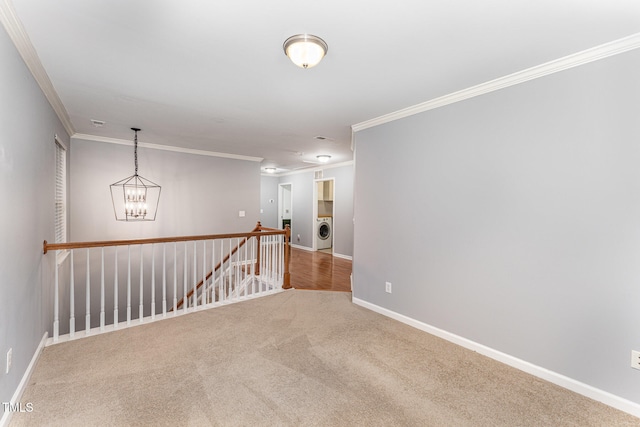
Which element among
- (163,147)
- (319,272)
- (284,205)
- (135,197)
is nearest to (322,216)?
(284,205)

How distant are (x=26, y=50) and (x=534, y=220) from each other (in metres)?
3.85

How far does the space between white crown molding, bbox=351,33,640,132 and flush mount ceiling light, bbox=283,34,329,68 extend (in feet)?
4.72

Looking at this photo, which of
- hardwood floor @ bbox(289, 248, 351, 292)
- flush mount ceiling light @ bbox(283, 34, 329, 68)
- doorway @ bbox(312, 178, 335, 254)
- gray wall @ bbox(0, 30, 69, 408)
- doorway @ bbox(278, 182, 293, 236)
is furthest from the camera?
doorway @ bbox(278, 182, 293, 236)

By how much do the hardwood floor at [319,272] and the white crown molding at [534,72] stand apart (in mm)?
2786

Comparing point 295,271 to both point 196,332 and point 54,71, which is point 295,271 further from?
point 54,71

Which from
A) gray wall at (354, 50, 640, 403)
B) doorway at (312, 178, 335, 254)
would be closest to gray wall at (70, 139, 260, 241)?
doorway at (312, 178, 335, 254)

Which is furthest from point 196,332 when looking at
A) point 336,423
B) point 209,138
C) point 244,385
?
point 209,138

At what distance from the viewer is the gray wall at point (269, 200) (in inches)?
332

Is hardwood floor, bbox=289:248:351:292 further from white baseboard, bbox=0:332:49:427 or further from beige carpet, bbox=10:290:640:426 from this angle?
white baseboard, bbox=0:332:49:427

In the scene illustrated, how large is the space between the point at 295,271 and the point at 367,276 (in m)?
2.22

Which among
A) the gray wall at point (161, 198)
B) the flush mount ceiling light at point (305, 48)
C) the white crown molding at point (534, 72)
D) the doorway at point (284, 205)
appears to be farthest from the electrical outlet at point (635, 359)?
the doorway at point (284, 205)

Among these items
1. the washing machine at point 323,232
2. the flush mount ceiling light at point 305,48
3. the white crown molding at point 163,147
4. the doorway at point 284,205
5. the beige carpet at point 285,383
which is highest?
the white crown molding at point 163,147

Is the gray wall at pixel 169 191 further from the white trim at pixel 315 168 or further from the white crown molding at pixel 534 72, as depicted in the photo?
the white crown molding at pixel 534 72

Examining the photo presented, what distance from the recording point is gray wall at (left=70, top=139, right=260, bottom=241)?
441 cm
